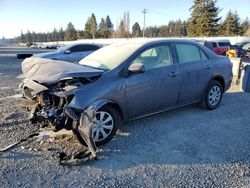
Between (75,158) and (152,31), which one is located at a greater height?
(152,31)

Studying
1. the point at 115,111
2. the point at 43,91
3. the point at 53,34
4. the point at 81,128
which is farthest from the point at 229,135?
the point at 53,34

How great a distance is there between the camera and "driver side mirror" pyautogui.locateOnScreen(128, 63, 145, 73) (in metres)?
4.43

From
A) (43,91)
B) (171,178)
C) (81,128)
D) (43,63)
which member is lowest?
(171,178)

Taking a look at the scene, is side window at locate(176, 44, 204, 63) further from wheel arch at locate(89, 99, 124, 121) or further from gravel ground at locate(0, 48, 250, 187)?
wheel arch at locate(89, 99, 124, 121)

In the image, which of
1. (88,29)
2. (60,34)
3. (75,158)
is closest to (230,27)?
(88,29)

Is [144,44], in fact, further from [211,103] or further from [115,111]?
[211,103]

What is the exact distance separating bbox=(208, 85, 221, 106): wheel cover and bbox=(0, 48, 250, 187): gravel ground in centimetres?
58

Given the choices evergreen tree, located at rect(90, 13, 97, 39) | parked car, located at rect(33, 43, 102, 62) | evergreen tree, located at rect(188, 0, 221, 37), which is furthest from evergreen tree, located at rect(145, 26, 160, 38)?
parked car, located at rect(33, 43, 102, 62)

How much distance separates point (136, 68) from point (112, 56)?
74 centimetres

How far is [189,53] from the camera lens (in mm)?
5609

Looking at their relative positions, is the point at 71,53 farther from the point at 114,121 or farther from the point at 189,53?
the point at 114,121

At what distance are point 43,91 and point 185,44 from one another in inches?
119

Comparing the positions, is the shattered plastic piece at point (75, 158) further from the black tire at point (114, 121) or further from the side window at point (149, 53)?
the side window at point (149, 53)

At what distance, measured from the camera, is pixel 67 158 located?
3670 millimetres
